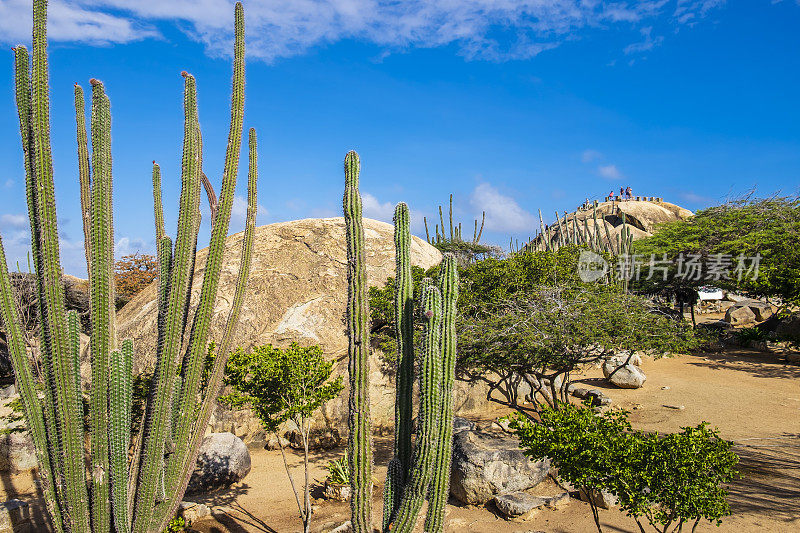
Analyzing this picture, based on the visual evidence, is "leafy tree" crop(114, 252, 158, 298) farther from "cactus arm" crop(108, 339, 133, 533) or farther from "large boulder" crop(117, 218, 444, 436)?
"cactus arm" crop(108, 339, 133, 533)

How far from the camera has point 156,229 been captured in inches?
256

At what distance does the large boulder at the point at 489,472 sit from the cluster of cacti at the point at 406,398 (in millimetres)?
3986

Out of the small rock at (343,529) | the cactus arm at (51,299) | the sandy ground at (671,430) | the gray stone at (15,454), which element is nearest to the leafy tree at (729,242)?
the sandy ground at (671,430)

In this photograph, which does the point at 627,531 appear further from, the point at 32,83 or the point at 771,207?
the point at 771,207

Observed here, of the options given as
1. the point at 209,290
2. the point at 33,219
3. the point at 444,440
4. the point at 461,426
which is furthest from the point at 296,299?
the point at 444,440

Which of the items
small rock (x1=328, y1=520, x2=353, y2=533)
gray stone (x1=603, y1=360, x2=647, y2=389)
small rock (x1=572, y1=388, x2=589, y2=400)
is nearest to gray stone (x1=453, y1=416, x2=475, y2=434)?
small rock (x1=328, y1=520, x2=353, y2=533)

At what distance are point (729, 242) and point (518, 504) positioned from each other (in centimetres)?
2015

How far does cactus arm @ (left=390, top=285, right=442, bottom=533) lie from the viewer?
4.89 meters

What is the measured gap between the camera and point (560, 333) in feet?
33.5

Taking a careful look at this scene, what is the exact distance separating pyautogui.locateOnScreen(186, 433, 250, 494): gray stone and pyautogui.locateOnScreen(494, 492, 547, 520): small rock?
5729 mm

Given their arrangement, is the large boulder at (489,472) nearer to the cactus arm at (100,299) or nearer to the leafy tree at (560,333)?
the leafy tree at (560,333)

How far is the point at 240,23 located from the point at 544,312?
793 centimetres

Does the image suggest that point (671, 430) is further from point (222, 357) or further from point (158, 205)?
point (158, 205)

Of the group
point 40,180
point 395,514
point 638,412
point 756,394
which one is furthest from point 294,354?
point 756,394
